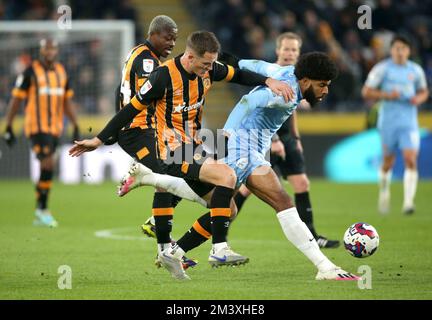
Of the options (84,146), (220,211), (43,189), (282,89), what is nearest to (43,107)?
(43,189)

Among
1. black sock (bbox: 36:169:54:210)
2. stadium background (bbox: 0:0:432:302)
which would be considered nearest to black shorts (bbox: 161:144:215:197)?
stadium background (bbox: 0:0:432:302)

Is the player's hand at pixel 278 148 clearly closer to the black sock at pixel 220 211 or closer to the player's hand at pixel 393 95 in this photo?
the black sock at pixel 220 211

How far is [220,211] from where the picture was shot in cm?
741

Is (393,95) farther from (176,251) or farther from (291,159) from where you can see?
(176,251)

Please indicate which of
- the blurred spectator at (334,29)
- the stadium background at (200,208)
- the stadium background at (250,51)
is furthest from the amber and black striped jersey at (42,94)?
the blurred spectator at (334,29)

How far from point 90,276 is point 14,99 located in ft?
18.4

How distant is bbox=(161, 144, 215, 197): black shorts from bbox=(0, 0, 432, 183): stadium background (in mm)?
11483

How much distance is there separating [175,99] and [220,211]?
96 cm

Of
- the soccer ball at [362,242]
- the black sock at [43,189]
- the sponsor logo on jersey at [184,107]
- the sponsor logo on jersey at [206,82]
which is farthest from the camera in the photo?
the black sock at [43,189]

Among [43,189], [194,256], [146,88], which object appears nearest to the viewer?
[146,88]

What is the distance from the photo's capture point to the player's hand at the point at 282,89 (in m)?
7.31

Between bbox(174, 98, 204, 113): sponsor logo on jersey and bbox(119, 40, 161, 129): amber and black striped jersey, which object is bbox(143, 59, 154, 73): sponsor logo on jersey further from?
bbox(174, 98, 204, 113): sponsor logo on jersey

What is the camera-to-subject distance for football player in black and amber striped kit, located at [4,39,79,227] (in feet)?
41.0
